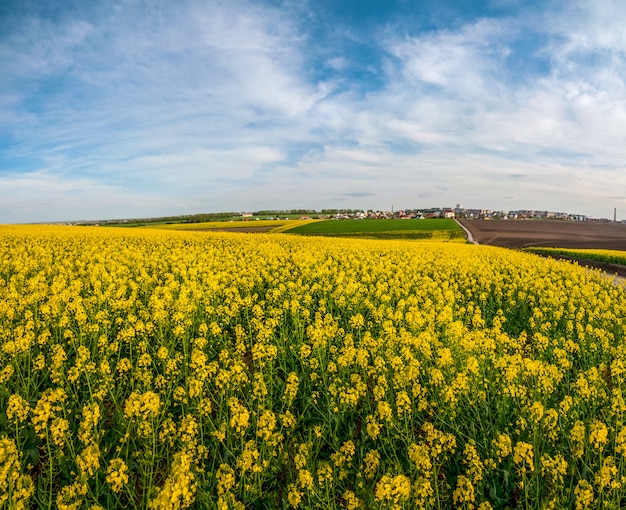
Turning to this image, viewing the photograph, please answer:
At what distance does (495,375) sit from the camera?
246 inches

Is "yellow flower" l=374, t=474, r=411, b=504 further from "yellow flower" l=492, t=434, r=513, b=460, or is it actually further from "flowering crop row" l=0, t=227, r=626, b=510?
"yellow flower" l=492, t=434, r=513, b=460

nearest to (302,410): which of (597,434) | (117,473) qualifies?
(117,473)

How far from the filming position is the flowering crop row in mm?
3857

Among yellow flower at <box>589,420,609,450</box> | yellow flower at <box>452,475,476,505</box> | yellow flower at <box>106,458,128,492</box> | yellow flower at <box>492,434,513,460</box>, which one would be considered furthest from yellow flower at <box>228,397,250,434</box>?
yellow flower at <box>589,420,609,450</box>

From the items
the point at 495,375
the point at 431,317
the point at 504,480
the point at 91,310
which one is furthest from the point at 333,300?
the point at 504,480

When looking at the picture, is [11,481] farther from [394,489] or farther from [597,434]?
[597,434]

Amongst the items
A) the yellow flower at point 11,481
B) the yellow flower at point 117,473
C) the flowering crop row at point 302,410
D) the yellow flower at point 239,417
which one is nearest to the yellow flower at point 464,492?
the flowering crop row at point 302,410

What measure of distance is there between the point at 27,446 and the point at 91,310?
14.0 feet

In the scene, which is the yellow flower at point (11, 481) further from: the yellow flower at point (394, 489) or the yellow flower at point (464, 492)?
the yellow flower at point (464, 492)

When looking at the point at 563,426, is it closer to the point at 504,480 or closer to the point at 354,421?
the point at 504,480

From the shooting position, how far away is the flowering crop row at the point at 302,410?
12.7 ft

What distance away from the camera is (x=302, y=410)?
19.8 feet

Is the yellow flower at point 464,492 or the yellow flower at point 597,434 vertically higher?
the yellow flower at point 597,434

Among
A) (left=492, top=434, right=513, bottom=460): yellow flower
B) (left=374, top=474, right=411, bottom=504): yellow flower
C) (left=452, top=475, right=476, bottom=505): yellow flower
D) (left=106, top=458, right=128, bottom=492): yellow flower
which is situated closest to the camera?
(left=374, top=474, right=411, bottom=504): yellow flower
